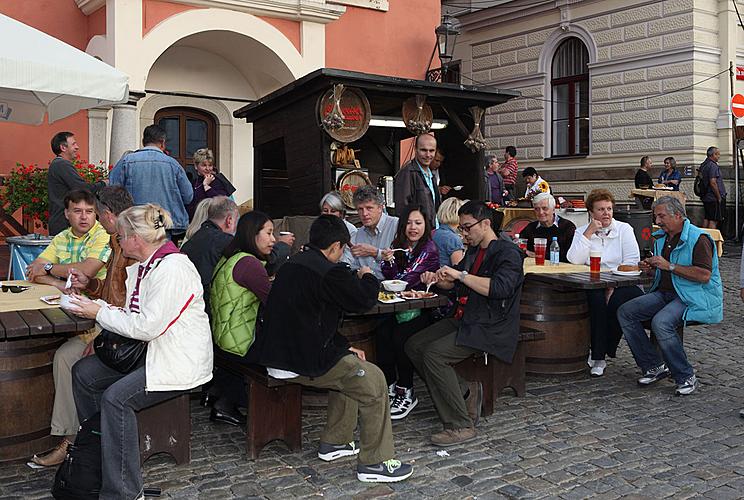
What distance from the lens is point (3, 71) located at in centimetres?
493

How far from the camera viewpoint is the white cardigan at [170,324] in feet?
11.7

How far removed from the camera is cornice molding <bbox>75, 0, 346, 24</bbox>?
468 inches

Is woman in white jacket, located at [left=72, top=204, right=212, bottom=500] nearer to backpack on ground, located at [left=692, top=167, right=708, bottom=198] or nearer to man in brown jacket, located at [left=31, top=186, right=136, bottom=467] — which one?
man in brown jacket, located at [left=31, top=186, right=136, bottom=467]

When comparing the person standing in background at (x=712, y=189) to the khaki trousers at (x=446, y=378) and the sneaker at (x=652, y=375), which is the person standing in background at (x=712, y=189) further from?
the khaki trousers at (x=446, y=378)

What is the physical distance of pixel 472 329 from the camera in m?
4.76

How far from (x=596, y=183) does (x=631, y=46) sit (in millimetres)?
3101

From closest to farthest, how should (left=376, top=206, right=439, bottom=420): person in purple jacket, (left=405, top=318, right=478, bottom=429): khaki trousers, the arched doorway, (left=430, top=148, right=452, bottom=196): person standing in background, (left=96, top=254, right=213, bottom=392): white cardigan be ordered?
(left=96, top=254, right=213, bottom=392): white cardigan
(left=405, top=318, right=478, bottom=429): khaki trousers
(left=376, top=206, right=439, bottom=420): person in purple jacket
(left=430, top=148, right=452, bottom=196): person standing in background
the arched doorway

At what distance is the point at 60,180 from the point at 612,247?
5.08 meters

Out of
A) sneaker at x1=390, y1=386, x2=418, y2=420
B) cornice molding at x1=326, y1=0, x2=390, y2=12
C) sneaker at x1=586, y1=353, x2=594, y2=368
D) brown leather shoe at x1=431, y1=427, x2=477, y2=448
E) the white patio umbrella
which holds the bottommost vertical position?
brown leather shoe at x1=431, y1=427, x2=477, y2=448

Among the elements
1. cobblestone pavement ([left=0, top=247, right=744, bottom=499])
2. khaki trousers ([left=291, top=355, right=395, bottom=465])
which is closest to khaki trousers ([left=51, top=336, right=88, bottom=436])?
cobblestone pavement ([left=0, top=247, right=744, bottom=499])

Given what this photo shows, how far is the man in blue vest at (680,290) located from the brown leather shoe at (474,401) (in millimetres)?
1522

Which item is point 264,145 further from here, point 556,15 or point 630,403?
point 556,15

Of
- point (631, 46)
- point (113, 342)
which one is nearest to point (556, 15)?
point (631, 46)

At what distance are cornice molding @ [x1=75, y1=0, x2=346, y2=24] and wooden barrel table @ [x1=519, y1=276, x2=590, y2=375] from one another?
26.6 ft
